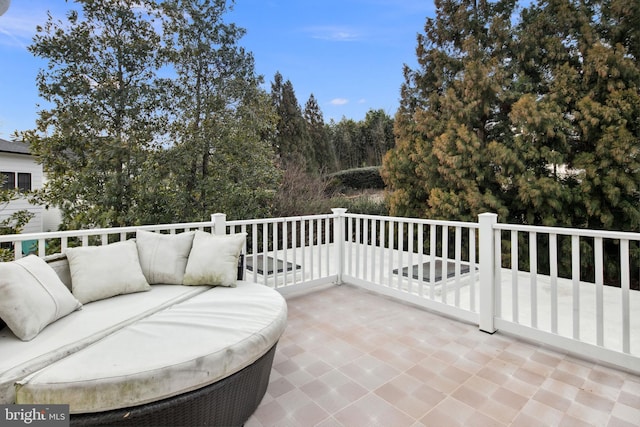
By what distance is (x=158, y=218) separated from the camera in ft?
20.2

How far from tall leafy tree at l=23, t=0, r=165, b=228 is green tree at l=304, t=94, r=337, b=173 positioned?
7516mm

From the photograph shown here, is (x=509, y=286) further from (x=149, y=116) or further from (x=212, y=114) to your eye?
(x=149, y=116)

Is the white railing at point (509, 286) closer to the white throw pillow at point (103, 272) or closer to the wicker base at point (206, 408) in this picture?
Answer: the white throw pillow at point (103, 272)

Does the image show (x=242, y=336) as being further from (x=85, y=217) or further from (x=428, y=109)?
(x=428, y=109)

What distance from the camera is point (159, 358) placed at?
1.58m

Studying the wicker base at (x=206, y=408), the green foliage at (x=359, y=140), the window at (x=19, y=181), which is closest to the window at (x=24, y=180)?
the window at (x=19, y=181)

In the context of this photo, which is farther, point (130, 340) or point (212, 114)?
point (212, 114)

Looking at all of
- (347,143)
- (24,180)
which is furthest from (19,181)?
(347,143)

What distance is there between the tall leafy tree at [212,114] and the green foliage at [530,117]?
130 inches

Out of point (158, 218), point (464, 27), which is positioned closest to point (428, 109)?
Result: point (464, 27)

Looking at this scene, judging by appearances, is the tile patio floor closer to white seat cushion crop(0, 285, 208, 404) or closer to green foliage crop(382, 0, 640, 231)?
white seat cushion crop(0, 285, 208, 404)

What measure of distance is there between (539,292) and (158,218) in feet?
19.7

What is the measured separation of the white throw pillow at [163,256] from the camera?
9.09ft

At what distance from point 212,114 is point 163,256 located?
14.4 ft
